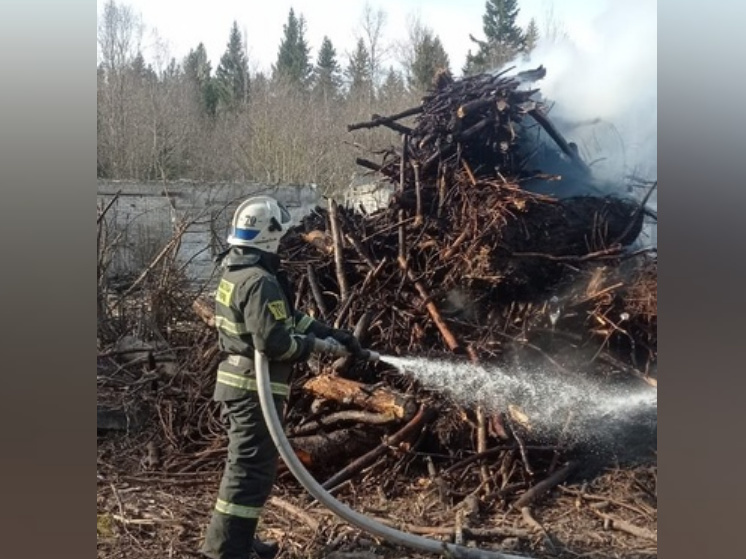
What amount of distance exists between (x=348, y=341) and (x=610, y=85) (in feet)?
6.88

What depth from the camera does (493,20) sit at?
16.0 feet

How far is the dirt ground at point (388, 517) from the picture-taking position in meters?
4.87

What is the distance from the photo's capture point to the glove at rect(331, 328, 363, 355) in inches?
194

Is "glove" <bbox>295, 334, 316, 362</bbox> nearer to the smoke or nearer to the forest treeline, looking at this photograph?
the forest treeline

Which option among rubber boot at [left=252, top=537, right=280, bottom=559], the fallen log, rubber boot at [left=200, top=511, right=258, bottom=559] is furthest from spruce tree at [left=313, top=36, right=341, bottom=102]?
rubber boot at [left=252, top=537, right=280, bottom=559]

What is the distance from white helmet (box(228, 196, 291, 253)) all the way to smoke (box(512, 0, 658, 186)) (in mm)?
1630

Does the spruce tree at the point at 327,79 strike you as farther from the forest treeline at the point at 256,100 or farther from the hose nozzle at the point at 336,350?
the hose nozzle at the point at 336,350

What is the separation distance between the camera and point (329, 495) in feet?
16.1

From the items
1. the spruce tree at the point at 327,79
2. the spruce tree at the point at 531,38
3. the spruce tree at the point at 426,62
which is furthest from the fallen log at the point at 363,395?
the spruce tree at the point at 531,38

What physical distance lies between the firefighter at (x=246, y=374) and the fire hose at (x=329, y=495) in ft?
0.19
